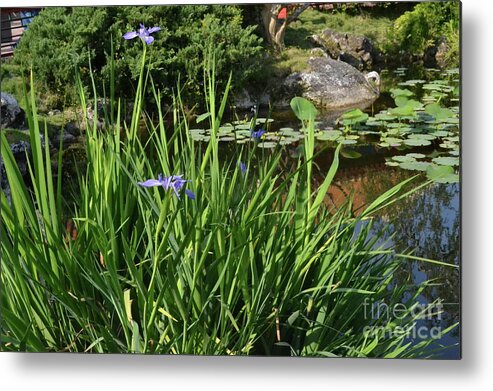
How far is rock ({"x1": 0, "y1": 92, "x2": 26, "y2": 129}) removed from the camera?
295cm

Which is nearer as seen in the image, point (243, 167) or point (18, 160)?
point (243, 167)

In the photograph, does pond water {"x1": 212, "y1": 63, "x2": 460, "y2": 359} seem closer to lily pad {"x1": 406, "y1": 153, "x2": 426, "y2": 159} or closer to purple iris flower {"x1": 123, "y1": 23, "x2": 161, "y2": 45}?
lily pad {"x1": 406, "y1": 153, "x2": 426, "y2": 159}

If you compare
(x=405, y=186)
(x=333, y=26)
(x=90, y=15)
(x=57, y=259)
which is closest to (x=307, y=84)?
(x=333, y=26)

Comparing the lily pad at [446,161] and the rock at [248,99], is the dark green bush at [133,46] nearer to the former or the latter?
the rock at [248,99]

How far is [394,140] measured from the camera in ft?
9.32

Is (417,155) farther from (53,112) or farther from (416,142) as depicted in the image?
(53,112)

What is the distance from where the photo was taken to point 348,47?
2885mm

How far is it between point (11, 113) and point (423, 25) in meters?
1.40

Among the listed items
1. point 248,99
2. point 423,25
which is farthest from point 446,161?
point 248,99

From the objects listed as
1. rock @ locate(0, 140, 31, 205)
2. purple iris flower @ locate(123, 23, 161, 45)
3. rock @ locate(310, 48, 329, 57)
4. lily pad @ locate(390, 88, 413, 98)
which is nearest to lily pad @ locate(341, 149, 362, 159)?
lily pad @ locate(390, 88, 413, 98)

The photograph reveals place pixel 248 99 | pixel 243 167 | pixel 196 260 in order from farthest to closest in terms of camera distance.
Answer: pixel 248 99, pixel 243 167, pixel 196 260

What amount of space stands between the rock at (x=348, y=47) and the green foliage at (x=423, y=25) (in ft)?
0.30

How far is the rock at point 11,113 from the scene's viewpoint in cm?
295

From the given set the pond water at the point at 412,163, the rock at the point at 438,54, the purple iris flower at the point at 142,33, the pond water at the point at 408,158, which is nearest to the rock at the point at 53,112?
the purple iris flower at the point at 142,33
